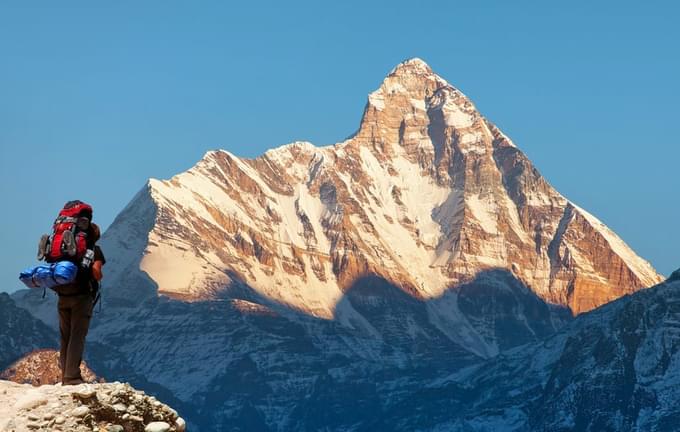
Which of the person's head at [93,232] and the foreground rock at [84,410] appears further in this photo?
the person's head at [93,232]

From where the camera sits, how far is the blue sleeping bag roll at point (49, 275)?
93.4ft

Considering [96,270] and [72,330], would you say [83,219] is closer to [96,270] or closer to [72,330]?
[96,270]

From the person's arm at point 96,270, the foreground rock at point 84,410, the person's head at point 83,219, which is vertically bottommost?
the foreground rock at point 84,410

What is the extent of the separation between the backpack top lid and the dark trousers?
1.27 m

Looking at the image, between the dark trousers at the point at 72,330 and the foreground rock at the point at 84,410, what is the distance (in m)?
0.56

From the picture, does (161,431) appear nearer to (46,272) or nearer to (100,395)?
(100,395)

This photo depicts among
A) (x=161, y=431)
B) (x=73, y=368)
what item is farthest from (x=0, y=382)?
(x=161, y=431)

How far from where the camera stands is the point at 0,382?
3028 centimetres

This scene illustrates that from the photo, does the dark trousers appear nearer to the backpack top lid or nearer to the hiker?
the hiker

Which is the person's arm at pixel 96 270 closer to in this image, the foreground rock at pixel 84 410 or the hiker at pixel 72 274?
the hiker at pixel 72 274

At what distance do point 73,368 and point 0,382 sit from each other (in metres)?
1.53

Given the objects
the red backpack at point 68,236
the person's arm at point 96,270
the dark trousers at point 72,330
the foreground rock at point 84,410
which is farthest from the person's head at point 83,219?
the foreground rock at point 84,410

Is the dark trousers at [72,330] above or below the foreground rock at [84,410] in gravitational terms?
above

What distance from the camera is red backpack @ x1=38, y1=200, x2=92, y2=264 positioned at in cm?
2898
